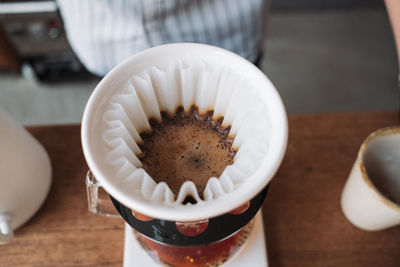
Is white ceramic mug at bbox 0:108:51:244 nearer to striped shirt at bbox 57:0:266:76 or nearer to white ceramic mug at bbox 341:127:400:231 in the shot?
striped shirt at bbox 57:0:266:76

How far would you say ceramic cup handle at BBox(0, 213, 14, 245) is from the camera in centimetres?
49

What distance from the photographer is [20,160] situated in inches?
19.5

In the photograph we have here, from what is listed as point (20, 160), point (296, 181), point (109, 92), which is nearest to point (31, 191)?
point (20, 160)

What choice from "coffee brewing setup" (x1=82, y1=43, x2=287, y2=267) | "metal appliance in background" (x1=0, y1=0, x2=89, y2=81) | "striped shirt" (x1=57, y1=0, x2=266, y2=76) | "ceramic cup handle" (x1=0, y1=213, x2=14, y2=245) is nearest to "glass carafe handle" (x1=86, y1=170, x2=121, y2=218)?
"coffee brewing setup" (x1=82, y1=43, x2=287, y2=267)

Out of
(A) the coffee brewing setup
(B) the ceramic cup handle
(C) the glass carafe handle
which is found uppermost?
(A) the coffee brewing setup

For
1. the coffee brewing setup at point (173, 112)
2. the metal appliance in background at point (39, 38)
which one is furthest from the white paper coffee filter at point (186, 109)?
the metal appliance in background at point (39, 38)

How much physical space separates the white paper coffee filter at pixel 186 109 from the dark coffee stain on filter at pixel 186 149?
1 centimetres

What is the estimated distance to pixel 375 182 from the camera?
21.7 inches

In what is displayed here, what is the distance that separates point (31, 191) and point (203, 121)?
0.27m

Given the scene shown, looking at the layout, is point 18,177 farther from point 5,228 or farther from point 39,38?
point 39,38

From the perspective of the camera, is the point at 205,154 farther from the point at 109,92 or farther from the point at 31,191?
the point at 31,191

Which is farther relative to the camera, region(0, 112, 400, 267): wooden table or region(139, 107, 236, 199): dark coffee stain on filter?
region(0, 112, 400, 267): wooden table

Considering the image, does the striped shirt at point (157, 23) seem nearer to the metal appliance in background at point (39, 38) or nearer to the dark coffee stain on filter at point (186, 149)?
the dark coffee stain on filter at point (186, 149)

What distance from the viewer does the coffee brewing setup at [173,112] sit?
34cm
